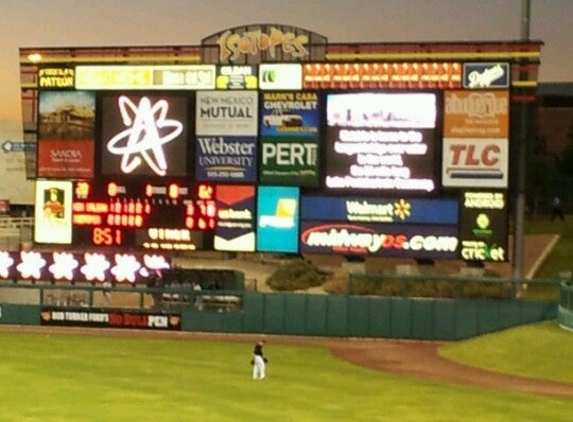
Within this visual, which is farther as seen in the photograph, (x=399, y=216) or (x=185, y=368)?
(x=399, y=216)

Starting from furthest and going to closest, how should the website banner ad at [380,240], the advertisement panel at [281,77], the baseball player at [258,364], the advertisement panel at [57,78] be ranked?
the advertisement panel at [57,78], the advertisement panel at [281,77], the website banner ad at [380,240], the baseball player at [258,364]

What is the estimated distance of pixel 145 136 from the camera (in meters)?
35.0

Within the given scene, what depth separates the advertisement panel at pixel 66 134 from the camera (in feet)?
117

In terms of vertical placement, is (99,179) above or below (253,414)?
above

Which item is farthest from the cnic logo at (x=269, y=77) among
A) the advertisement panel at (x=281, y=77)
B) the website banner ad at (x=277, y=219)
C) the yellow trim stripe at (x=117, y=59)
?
the website banner ad at (x=277, y=219)

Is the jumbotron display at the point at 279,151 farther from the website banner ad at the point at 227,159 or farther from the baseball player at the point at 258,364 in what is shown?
the baseball player at the point at 258,364

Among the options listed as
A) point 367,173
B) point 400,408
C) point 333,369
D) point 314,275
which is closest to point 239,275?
point 314,275

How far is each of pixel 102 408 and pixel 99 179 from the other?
46.5 feet

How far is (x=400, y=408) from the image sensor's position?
22797 millimetres

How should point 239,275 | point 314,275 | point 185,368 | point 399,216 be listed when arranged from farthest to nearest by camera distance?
point 314,275 < point 239,275 < point 399,216 < point 185,368

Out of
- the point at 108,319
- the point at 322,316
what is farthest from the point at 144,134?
the point at 322,316

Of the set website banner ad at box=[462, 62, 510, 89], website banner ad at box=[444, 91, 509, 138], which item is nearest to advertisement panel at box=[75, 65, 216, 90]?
website banner ad at box=[444, 91, 509, 138]

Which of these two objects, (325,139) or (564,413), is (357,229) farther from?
(564,413)

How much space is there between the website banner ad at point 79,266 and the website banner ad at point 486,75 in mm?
10609
